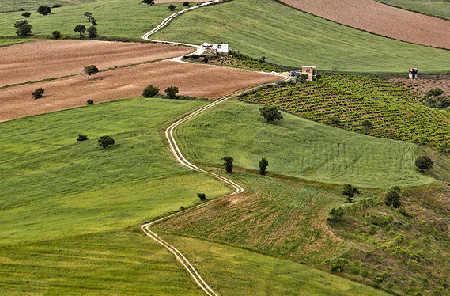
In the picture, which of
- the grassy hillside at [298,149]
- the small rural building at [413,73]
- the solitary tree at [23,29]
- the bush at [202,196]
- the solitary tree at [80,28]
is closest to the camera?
the bush at [202,196]

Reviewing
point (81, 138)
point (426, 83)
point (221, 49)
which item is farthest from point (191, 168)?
point (426, 83)

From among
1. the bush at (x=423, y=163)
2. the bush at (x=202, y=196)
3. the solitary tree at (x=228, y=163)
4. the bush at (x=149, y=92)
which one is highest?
the bush at (x=149, y=92)

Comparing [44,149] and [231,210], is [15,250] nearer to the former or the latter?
[231,210]

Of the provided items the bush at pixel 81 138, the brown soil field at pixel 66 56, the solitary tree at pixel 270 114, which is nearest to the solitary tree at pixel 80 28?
the brown soil field at pixel 66 56

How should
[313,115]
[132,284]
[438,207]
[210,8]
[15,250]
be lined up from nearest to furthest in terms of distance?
[132,284] < [15,250] < [438,207] < [313,115] < [210,8]

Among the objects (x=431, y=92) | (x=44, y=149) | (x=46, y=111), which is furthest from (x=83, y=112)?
(x=431, y=92)

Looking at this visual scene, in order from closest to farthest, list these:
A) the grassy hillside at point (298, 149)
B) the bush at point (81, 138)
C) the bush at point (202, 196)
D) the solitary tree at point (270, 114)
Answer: the bush at point (202, 196) < the grassy hillside at point (298, 149) < the bush at point (81, 138) < the solitary tree at point (270, 114)

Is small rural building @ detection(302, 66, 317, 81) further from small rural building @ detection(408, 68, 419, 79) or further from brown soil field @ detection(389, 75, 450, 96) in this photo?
small rural building @ detection(408, 68, 419, 79)

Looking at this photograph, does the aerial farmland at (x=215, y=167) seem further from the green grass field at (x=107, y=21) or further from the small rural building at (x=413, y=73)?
the green grass field at (x=107, y=21)
